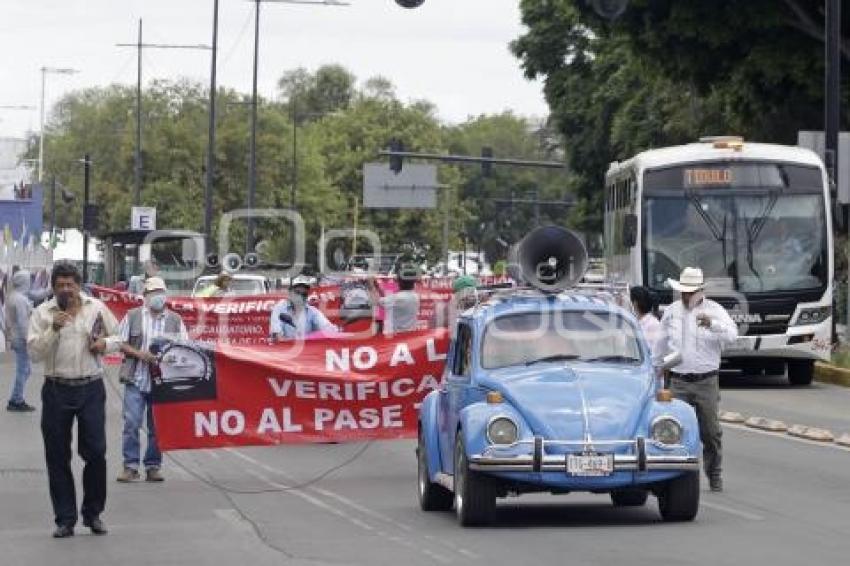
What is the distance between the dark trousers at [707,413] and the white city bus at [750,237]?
15192mm

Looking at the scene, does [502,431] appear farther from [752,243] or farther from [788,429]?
[752,243]

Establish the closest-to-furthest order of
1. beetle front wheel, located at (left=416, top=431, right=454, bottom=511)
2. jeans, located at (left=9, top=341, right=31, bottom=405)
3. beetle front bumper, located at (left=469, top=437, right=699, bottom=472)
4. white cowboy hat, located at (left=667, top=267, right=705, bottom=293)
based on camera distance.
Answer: beetle front bumper, located at (left=469, top=437, right=699, bottom=472)
beetle front wheel, located at (left=416, top=431, right=454, bottom=511)
white cowboy hat, located at (left=667, top=267, right=705, bottom=293)
jeans, located at (left=9, top=341, right=31, bottom=405)

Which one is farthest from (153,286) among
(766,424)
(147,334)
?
(766,424)

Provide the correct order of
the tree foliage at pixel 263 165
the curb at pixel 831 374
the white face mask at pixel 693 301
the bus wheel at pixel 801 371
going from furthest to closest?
the tree foliage at pixel 263 165, the curb at pixel 831 374, the bus wheel at pixel 801 371, the white face mask at pixel 693 301

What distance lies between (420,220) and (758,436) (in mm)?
107873

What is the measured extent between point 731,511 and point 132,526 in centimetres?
443

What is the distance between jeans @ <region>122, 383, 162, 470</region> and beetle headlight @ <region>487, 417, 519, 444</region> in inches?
216

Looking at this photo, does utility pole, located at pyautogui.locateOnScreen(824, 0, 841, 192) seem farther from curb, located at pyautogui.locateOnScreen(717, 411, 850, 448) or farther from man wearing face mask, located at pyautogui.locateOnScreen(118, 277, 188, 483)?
man wearing face mask, located at pyautogui.locateOnScreen(118, 277, 188, 483)

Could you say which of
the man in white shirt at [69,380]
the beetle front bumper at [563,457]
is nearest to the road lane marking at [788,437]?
the beetle front bumper at [563,457]

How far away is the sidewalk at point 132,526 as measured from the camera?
44.9 feet

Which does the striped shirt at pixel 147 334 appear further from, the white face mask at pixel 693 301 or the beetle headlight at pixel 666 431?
the beetle headlight at pixel 666 431

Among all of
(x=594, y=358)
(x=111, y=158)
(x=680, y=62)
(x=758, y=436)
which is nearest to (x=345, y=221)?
(x=111, y=158)

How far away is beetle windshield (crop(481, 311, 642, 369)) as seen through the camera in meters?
15.5

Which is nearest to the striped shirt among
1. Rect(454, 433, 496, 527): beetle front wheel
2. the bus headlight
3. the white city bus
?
Rect(454, 433, 496, 527): beetle front wheel
